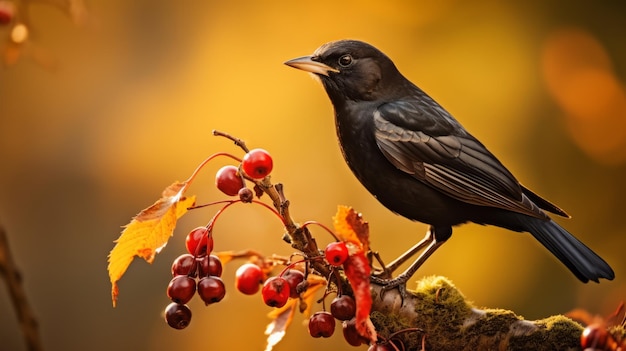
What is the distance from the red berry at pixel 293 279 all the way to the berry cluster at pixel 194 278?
192mm

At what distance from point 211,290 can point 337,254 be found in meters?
0.37

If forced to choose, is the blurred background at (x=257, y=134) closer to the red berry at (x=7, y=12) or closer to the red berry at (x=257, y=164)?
the red berry at (x=257, y=164)

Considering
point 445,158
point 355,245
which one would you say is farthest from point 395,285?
point 445,158

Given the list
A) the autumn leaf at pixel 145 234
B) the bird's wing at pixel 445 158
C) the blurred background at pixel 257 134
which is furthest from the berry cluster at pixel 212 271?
the blurred background at pixel 257 134

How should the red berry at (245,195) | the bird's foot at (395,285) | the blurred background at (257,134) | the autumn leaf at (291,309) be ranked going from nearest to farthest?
1. the red berry at (245,195)
2. the autumn leaf at (291,309)
3. the bird's foot at (395,285)
4. the blurred background at (257,134)

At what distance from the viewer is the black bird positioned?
335 centimetres

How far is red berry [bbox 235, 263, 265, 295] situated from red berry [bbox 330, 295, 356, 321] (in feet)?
0.84

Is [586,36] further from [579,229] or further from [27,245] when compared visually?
[27,245]

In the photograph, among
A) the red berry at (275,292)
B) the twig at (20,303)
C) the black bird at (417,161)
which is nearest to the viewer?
the twig at (20,303)

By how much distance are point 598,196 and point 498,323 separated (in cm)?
295

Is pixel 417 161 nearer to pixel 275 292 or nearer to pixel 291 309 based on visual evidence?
pixel 291 309

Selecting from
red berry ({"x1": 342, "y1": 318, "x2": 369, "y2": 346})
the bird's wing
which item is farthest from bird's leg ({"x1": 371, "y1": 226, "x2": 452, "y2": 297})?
red berry ({"x1": 342, "y1": 318, "x2": 369, "y2": 346})

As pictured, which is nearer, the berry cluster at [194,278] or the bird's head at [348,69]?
the berry cluster at [194,278]

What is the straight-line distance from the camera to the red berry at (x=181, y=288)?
2326 mm
